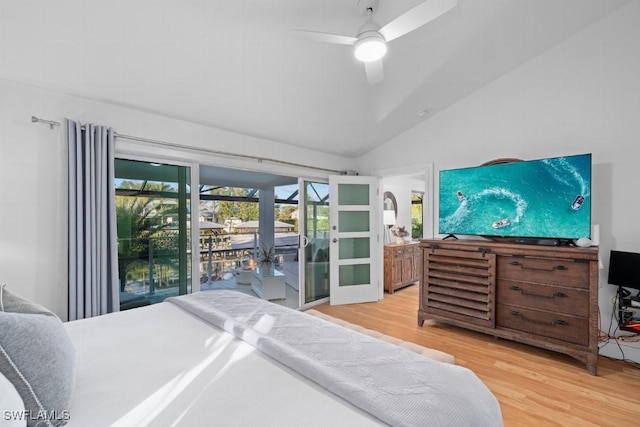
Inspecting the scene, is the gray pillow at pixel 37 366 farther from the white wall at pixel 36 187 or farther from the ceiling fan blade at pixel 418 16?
the ceiling fan blade at pixel 418 16

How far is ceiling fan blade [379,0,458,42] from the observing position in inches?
59.2

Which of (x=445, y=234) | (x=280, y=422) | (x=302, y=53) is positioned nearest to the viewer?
(x=280, y=422)

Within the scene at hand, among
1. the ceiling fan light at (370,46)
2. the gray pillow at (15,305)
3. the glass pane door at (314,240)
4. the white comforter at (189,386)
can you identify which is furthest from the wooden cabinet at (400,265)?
the gray pillow at (15,305)

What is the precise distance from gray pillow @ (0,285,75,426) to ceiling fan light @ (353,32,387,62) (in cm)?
209

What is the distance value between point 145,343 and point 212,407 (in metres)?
0.68

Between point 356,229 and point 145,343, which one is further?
point 356,229

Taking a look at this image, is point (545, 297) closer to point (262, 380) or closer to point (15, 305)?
point (262, 380)

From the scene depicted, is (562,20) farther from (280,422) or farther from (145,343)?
(145,343)

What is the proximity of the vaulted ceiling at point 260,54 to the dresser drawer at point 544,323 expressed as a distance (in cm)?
245

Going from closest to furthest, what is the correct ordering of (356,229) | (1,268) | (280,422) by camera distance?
(280,422), (1,268), (356,229)

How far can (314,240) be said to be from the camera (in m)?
4.31

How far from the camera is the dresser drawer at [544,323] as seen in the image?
2389 millimetres

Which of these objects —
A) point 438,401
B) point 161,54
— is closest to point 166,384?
point 438,401

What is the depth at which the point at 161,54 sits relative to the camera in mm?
2145
